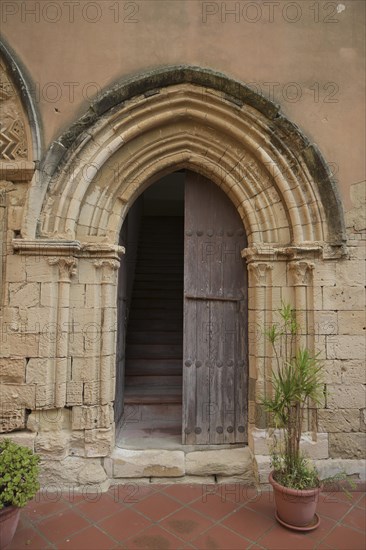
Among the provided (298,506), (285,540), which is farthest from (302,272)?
(285,540)

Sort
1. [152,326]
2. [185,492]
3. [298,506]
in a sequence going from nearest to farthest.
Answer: [298,506], [185,492], [152,326]

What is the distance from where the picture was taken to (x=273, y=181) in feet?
11.9

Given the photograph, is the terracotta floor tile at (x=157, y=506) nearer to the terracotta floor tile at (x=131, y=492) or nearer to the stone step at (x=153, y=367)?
the terracotta floor tile at (x=131, y=492)

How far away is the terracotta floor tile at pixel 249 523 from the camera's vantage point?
269 cm

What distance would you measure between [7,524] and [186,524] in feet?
4.35

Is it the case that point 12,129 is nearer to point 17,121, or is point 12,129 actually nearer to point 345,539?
point 17,121

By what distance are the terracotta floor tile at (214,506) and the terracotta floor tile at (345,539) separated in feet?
2.56

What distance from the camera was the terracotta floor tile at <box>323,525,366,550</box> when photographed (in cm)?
252

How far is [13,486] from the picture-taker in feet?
7.81

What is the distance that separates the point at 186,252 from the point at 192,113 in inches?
57.5

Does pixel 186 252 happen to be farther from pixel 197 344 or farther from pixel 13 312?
pixel 13 312

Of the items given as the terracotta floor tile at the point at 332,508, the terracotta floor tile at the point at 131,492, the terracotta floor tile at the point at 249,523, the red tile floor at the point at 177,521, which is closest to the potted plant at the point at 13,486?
the red tile floor at the point at 177,521

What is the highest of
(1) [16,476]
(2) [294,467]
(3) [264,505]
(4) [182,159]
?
(4) [182,159]

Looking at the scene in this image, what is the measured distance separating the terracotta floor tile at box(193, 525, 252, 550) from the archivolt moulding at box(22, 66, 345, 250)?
2541 millimetres
